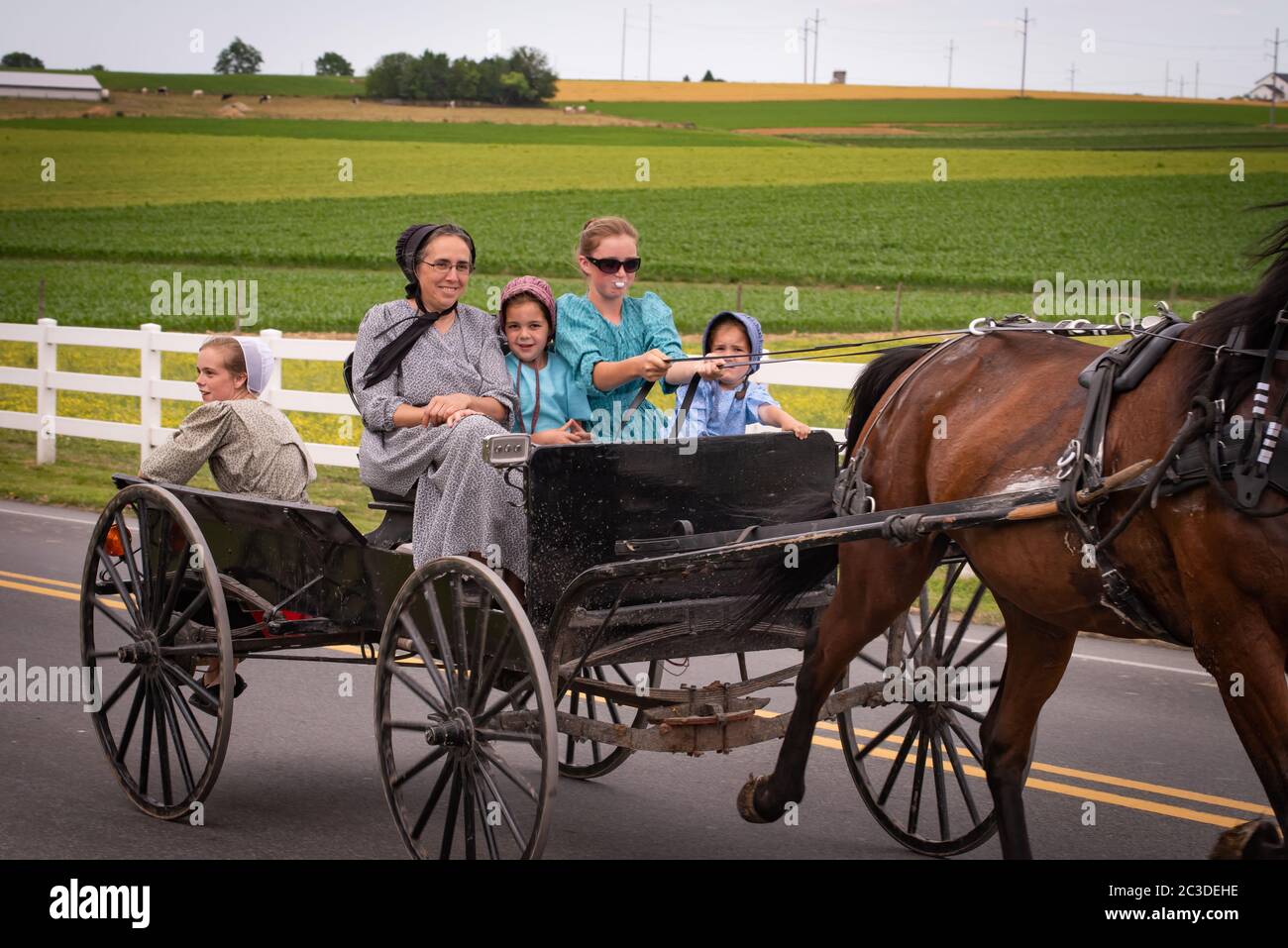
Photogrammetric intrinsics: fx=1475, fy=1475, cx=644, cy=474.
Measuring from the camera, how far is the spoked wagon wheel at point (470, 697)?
439 cm

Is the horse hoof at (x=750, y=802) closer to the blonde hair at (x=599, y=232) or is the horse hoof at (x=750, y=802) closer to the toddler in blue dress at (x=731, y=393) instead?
the toddler in blue dress at (x=731, y=393)

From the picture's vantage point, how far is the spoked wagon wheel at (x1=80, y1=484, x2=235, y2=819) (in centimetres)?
524

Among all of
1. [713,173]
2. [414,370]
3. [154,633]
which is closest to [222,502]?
[154,633]

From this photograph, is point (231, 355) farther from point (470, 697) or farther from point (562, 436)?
point (470, 697)

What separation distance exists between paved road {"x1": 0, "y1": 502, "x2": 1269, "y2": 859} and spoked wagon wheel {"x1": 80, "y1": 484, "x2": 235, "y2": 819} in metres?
0.17

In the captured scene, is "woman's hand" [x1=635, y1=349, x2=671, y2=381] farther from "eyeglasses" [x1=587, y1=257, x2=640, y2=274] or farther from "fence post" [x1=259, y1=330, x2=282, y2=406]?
"fence post" [x1=259, y1=330, x2=282, y2=406]

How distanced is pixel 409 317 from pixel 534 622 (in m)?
1.34

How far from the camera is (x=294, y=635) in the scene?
5.55 metres

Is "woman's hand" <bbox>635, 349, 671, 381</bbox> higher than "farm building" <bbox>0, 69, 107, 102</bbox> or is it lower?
lower

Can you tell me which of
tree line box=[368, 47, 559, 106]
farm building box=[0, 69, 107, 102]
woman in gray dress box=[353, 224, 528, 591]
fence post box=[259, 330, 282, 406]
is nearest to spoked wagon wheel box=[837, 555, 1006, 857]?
woman in gray dress box=[353, 224, 528, 591]

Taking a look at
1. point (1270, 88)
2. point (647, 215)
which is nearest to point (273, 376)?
point (647, 215)

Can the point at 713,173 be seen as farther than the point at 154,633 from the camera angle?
Yes
